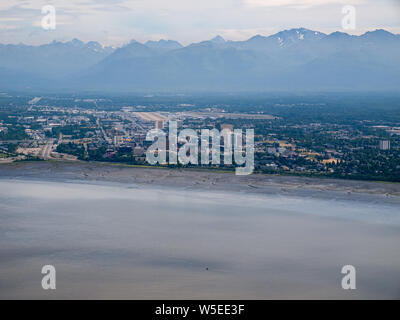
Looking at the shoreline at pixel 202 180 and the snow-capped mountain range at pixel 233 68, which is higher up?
the snow-capped mountain range at pixel 233 68

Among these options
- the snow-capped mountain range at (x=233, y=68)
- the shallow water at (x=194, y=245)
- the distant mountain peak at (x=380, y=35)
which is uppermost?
the distant mountain peak at (x=380, y=35)

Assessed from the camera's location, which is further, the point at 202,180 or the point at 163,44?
the point at 163,44

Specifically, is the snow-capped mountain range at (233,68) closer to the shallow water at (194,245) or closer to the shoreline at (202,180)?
the shoreline at (202,180)

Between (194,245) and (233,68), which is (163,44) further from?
(194,245)

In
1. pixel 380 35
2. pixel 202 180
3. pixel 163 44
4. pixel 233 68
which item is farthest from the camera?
pixel 163 44

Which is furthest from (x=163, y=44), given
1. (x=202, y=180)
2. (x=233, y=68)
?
(x=202, y=180)

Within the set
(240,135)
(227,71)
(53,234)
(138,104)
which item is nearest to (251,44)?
(227,71)

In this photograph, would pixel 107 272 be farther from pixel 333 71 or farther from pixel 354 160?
pixel 333 71

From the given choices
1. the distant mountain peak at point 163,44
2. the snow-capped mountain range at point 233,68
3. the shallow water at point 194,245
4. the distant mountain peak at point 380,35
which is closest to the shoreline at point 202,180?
the shallow water at point 194,245

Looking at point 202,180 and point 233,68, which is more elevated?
point 233,68
